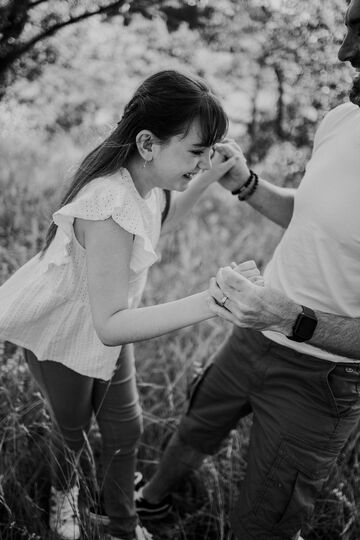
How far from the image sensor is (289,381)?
5.74ft

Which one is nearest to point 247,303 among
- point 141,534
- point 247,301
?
point 247,301

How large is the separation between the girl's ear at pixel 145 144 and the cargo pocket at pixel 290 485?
3.25 ft

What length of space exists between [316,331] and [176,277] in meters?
1.86

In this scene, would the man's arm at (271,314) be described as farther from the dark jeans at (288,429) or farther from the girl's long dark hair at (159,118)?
the girl's long dark hair at (159,118)

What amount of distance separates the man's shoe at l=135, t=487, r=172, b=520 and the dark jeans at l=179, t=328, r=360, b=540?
0.46 m

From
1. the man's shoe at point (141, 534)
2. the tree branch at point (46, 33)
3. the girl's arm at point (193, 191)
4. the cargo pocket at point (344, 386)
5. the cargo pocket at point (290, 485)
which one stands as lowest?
the man's shoe at point (141, 534)

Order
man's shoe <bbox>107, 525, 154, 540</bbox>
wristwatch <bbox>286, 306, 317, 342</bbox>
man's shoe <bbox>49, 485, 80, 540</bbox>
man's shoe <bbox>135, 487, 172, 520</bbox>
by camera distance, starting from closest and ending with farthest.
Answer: wristwatch <bbox>286, 306, 317, 342</bbox>
man's shoe <bbox>49, 485, 80, 540</bbox>
man's shoe <bbox>107, 525, 154, 540</bbox>
man's shoe <bbox>135, 487, 172, 520</bbox>

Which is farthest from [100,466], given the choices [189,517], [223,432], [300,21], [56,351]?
[300,21]

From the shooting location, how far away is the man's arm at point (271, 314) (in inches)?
54.9

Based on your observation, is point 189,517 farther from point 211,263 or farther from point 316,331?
point 211,263

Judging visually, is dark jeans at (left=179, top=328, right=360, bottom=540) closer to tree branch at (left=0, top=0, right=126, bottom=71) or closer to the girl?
the girl

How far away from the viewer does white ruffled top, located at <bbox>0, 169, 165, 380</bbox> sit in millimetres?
1618

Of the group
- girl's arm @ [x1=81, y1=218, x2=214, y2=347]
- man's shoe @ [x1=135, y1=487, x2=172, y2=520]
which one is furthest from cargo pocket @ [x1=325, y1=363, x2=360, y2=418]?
man's shoe @ [x1=135, y1=487, x2=172, y2=520]

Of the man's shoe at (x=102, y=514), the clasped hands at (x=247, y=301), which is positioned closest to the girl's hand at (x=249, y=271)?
the clasped hands at (x=247, y=301)
